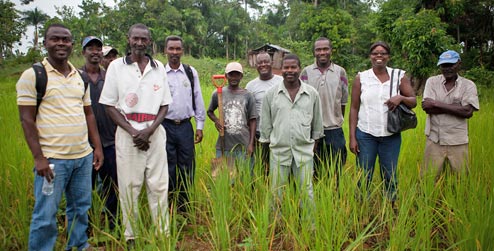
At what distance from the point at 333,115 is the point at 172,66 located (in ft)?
5.68

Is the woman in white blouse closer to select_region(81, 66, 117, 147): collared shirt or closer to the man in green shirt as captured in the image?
the man in green shirt

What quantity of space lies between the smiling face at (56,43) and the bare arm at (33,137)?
1.36 feet

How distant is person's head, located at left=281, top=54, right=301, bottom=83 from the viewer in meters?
3.11

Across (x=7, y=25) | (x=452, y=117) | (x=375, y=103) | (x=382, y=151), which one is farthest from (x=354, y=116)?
(x=7, y=25)

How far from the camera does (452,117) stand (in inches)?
135

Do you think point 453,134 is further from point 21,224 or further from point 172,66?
point 21,224

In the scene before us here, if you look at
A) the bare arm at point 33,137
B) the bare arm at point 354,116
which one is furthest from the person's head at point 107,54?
the bare arm at point 354,116

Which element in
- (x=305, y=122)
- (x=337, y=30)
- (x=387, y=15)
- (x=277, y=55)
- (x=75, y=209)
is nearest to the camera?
(x=75, y=209)

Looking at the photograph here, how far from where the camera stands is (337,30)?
17.8 m

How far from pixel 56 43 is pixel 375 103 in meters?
2.72

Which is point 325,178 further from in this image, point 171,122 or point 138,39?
point 138,39

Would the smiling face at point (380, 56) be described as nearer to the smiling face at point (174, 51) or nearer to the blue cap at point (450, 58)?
the blue cap at point (450, 58)

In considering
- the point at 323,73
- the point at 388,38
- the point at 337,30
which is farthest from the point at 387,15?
the point at 323,73

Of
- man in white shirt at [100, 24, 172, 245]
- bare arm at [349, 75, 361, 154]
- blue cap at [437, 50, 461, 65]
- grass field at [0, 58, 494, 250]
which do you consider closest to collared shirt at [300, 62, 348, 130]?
bare arm at [349, 75, 361, 154]
